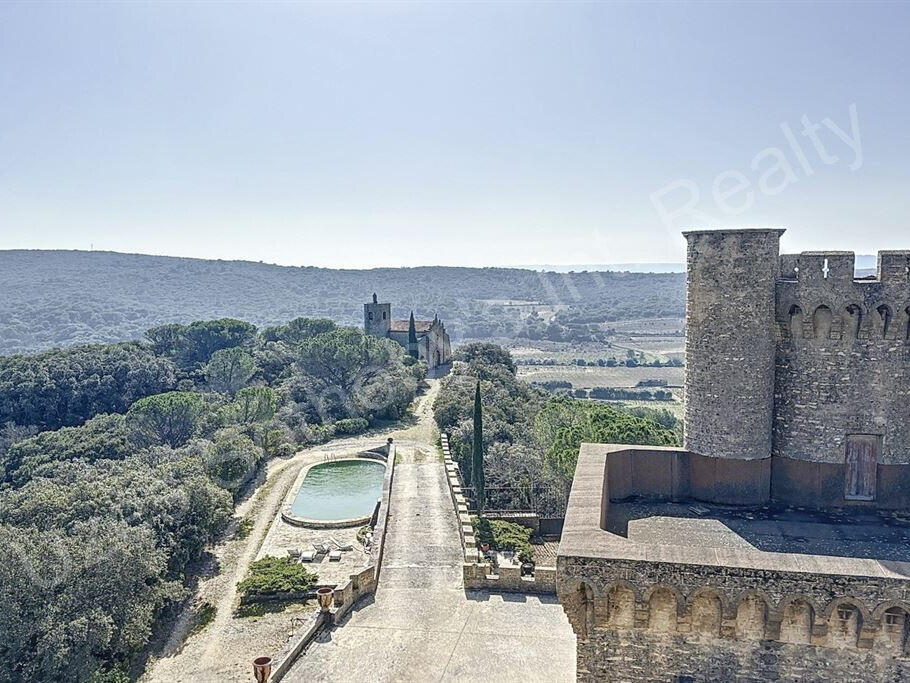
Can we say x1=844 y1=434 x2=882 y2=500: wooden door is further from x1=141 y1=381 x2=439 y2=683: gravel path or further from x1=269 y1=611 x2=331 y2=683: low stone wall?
x1=141 y1=381 x2=439 y2=683: gravel path

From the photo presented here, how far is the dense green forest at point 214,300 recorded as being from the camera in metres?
124

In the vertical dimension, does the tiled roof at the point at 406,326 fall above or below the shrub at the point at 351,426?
above

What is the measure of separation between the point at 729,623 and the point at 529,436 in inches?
925

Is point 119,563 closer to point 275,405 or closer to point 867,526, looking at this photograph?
point 867,526

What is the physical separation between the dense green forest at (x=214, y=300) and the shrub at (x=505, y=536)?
99.4m

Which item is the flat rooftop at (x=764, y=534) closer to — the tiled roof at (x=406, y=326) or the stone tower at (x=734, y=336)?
the stone tower at (x=734, y=336)

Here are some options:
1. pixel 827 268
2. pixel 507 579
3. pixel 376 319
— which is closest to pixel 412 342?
pixel 376 319

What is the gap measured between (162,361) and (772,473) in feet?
149

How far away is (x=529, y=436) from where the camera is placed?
30.9 m

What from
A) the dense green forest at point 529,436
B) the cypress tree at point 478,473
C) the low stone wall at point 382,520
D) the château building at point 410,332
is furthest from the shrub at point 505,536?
the château building at point 410,332

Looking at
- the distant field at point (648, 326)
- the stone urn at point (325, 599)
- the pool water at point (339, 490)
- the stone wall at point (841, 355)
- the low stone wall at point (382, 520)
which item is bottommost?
the pool water at point (339, 490)

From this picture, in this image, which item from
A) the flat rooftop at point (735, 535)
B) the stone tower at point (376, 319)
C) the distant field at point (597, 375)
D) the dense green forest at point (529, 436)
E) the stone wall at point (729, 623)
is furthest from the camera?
the distant field at point (597, 375)

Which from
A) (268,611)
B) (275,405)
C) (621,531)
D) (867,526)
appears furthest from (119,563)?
(275,405)

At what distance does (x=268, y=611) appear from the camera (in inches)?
734
